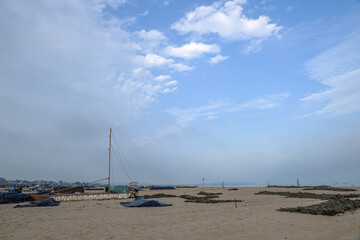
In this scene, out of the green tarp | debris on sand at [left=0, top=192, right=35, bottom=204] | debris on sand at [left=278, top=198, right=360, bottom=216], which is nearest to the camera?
debris on sand at [left=278, top=198, right=360, bottom=216]

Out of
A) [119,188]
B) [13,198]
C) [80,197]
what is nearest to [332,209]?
[80,197]

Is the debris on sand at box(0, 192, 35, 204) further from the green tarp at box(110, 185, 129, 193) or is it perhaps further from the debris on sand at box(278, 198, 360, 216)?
the debris on sand at box(278, 198, 360, 216)

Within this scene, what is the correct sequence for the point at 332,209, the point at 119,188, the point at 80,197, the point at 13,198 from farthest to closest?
the point at 119,188 → the point at 80,197 → the point at 13,198 → the point at 332,209

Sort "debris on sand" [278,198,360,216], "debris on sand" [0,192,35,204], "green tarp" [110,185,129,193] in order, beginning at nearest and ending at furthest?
"debris on sand" [278,198,360,216], "debris on sand" [0,192,35,204], "green tarp" [110,185,129,193]

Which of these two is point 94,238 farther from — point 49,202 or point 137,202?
point 49,202

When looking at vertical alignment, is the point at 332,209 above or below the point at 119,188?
above

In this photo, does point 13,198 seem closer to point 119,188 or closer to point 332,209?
point 119,188

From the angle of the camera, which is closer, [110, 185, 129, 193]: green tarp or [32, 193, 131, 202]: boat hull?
[32, 193, 131, 202]: boat hull

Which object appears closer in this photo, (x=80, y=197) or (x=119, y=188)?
(x=80, y=197)

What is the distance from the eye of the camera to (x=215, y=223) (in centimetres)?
1379

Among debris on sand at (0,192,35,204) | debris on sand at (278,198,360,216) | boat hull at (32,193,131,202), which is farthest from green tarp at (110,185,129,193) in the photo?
debris on sand at (278,198,360,216)

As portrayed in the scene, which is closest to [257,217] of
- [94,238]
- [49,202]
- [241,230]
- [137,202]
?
[241,230]

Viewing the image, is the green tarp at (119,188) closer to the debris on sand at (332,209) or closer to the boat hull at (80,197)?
the boat hull at (80,197)

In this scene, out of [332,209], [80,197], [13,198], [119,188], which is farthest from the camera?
[119,188]
